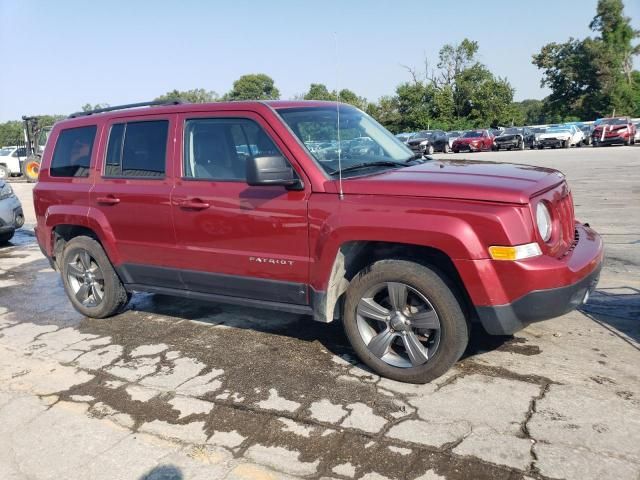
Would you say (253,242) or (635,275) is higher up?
(253,242)

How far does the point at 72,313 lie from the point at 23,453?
283 cm

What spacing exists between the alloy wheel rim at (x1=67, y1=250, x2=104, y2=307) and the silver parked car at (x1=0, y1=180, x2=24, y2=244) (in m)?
5.05

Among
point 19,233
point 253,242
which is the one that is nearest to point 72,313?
point 253,242

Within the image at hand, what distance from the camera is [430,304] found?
355 cm

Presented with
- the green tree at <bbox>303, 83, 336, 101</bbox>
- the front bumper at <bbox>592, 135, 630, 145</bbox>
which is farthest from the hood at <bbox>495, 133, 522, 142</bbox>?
the green tree at <bbox>303, 83, 336, 101</bbox>

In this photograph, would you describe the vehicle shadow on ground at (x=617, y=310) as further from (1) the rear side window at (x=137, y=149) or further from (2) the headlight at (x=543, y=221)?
(1) the rear side window at (x=137, y=149)

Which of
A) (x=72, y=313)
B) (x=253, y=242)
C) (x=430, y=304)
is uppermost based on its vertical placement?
(x=253, y=242)

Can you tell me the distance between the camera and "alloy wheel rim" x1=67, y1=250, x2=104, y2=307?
543 centimetres

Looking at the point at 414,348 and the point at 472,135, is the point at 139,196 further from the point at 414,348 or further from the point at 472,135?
the point at 472,135

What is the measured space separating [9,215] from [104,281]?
18.3ft

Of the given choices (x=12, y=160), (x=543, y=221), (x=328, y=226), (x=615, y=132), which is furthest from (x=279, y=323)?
(x=615, y=132)

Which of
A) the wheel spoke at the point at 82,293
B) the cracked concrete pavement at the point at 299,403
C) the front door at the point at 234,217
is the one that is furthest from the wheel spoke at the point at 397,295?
the wheel spoke at the point at 82,293

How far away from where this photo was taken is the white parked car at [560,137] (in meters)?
35.1

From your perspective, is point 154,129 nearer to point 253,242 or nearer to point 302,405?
point 253,242
